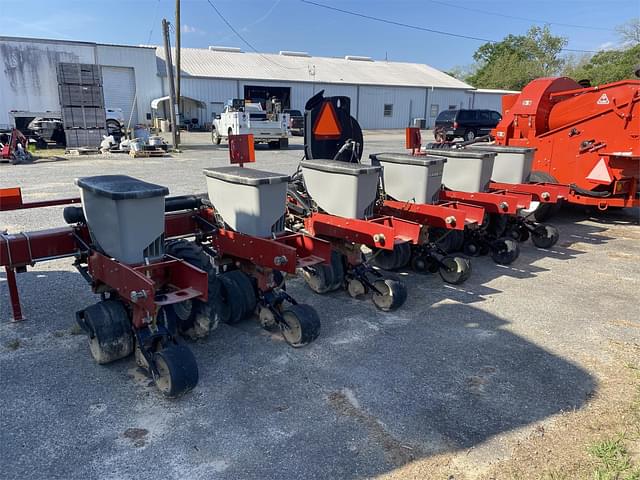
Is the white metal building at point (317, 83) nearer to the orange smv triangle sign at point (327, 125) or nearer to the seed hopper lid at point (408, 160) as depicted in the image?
the orange smv triangle sign at point (327, 125)

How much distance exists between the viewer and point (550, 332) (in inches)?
169

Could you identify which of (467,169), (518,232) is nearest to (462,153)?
(467,169)

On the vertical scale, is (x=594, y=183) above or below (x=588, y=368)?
above

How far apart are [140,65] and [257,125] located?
1477 cm

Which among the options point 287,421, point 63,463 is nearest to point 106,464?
point 63,463

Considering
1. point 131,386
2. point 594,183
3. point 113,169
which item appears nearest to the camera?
point 131,386

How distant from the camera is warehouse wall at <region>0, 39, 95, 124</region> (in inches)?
798

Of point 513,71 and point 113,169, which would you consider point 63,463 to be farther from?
point 513,71

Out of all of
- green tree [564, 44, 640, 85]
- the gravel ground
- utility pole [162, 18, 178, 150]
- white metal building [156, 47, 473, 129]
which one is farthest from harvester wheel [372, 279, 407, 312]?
green tree [564, 44, 640, 85]

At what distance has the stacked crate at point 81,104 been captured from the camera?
712 inches

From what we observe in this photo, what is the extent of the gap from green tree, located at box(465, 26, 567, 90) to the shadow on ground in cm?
5809

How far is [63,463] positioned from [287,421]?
1.21 meters

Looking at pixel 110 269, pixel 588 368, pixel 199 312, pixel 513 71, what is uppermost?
pixel 513 71

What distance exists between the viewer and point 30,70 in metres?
20.5
